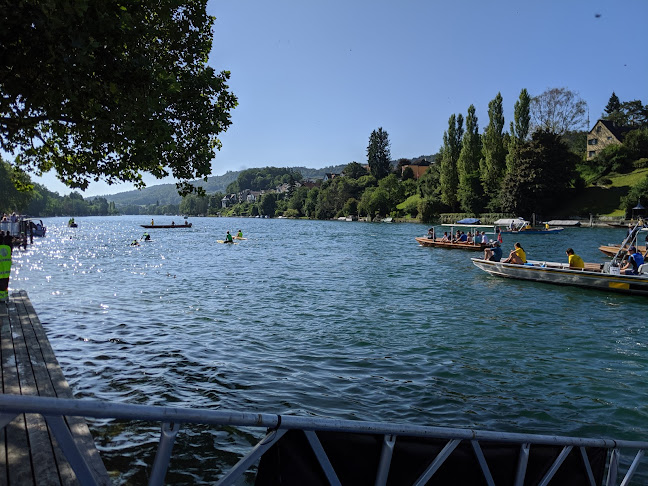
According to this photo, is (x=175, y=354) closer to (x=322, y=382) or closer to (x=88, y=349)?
(x=88, y=349)

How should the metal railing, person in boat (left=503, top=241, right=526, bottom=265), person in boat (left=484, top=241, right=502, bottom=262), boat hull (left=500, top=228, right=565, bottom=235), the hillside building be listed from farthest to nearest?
1. the hillside building
2. boat hull (left=500, top=228, right=565, bottom=235)
3. person in boat (left=484, top=241, right=502, bottom=262)
4. person in boat (left=503, top=241, right=526, bottom=265)
5. the metal railing

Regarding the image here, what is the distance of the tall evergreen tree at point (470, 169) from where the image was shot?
10219 centimetres

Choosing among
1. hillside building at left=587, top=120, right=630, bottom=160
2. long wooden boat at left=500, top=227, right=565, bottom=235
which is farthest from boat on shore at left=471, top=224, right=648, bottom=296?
hillside building at left=587, top=120, right=630, bottom=160

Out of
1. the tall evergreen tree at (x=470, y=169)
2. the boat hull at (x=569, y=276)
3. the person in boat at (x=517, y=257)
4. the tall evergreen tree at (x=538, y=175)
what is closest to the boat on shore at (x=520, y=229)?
the tall evergreen tree at (x=538, y=175)

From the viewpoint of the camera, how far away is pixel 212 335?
48.6 feet

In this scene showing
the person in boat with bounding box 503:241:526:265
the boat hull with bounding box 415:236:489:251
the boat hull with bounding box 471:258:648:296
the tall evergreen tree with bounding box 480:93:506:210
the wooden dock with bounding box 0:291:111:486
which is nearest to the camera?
the wooden dock with bounding box 0:291:111:486

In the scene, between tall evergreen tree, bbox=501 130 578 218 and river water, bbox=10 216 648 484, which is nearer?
river water, bbox=10 216 648 484

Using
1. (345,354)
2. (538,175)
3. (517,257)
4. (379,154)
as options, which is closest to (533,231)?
(538,175)

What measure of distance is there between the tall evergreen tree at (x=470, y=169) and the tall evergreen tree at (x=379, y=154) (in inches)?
2476

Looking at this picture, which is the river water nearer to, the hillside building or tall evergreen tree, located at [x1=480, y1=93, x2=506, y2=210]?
tall evergreen tree, located at [x1=480, y1=93, x2=506, y2=210]

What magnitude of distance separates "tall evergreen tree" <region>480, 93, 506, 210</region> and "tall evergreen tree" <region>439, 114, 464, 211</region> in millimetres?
10336

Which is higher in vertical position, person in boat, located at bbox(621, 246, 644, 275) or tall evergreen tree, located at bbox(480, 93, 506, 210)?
tall evergreen tree, located at bbox(480, 93, 506, 210)

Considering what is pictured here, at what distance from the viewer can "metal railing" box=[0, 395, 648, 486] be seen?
99.2 inches

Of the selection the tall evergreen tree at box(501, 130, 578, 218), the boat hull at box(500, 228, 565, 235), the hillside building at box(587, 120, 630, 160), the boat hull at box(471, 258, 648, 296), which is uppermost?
the hillside building at box(587, 120, 630, 160)
